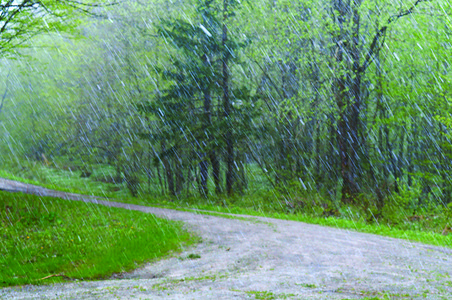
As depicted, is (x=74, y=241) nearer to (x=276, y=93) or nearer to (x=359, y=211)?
(x=359, y=211)

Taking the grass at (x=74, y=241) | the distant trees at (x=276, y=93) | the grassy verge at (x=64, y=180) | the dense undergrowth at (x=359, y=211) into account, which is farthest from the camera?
the grassy verge at (x=64, y=180)

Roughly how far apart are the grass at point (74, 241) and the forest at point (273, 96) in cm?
532

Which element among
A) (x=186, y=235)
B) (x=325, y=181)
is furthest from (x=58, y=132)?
(x=186, y=235)

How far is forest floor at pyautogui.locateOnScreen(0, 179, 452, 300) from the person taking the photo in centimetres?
475

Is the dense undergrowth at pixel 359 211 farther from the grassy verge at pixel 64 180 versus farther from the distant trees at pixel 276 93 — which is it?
the grassy verge at pixel 64 180

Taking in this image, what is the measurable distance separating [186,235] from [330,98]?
11547 mm

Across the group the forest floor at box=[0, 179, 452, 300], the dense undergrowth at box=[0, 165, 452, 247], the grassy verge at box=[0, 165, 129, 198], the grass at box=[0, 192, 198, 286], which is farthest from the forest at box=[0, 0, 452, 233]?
the forest floor at box=[0, 179, 452, 300]

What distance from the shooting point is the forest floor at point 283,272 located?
187 inches

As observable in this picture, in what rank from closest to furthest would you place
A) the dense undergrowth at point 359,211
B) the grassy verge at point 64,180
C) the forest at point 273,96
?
the dense undergrowth at point 359,211 → the forest at point 273,96 → the grassy verge at point 64,180

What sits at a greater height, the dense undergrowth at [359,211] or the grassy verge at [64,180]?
the grassy verge at [64,180]

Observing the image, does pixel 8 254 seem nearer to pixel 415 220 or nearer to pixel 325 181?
pixel 415 220

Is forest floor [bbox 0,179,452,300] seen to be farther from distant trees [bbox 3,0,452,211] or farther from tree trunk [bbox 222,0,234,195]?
tree trunk [bbox 222,0,234,195]

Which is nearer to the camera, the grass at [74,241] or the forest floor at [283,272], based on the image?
the forest floor at [283,272]

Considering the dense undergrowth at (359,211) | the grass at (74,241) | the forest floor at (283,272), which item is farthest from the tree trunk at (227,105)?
the forest floor at (283,272)
